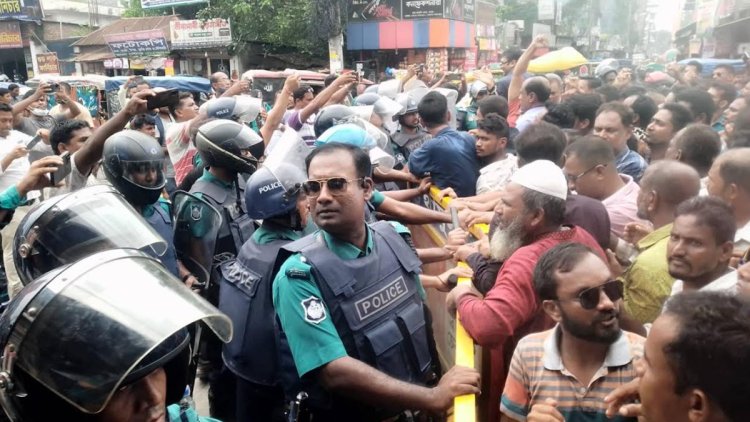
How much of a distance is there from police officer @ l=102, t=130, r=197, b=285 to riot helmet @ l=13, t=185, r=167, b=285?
3.10 feet

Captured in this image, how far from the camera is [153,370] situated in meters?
1.41

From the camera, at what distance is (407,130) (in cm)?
654

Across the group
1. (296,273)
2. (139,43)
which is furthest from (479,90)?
(139,43)

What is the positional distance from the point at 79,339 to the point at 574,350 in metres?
1.60

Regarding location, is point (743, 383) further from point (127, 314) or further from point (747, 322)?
point (127, 314)

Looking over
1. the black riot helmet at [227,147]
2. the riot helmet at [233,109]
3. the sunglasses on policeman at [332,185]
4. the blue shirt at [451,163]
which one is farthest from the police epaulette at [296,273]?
the riot helmet at [233,109]

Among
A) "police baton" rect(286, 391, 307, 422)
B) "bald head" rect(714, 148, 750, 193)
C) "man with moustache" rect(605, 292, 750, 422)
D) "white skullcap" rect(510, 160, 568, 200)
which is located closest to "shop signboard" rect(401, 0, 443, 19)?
"bald head" rect(714, 148, 750, 193)

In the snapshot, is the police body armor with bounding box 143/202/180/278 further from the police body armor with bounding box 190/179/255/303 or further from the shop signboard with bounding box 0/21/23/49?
the shop signboard with bounding box 0/21/23/49

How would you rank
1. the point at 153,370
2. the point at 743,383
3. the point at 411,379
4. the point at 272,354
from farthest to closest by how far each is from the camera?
the point at 272,354, the point at 411,379, the point at 153,370, the point at 743,383

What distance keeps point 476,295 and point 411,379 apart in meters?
0.47

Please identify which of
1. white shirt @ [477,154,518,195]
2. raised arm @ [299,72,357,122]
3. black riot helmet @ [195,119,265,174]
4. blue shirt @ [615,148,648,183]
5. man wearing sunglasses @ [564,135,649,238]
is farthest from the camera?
raised arm @ [299,72,357,122]

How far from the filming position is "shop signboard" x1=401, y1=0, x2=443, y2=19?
29188mm

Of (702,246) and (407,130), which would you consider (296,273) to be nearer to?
(702,246)

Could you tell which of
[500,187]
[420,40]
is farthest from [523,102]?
[420,40]
